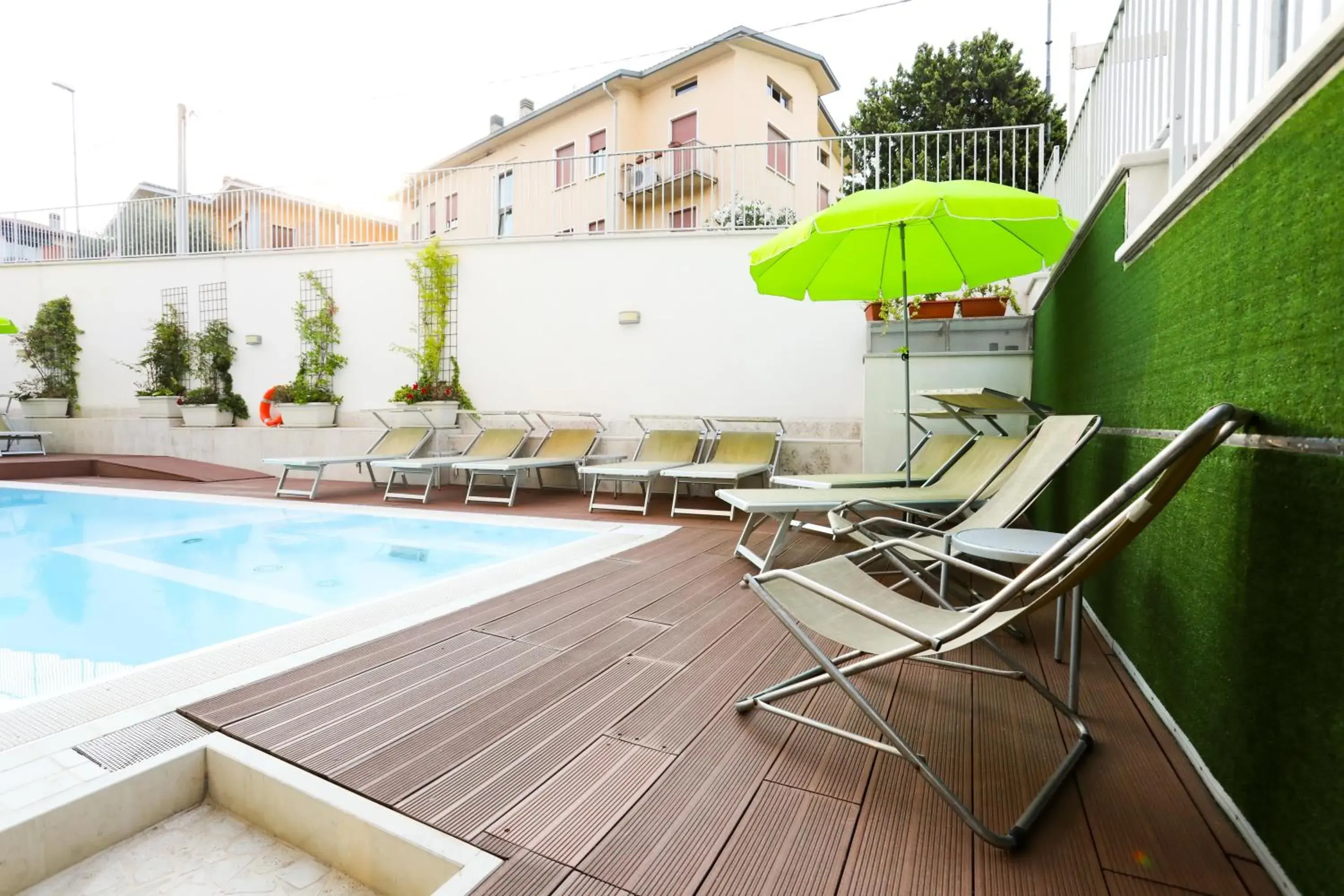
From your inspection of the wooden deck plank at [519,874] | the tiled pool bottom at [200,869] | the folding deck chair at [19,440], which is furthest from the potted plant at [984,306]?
the folding deck chair at [19,440]

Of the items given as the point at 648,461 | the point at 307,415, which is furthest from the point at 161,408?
the point at 648,461

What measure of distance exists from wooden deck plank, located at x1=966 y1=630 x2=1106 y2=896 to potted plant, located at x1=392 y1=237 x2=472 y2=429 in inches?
297

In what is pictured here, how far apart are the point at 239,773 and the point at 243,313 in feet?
34.2

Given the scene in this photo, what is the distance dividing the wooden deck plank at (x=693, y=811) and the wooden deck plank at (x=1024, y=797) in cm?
47

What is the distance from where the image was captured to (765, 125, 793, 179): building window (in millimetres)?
7691

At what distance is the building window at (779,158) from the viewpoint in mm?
7691

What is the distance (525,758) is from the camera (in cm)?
161

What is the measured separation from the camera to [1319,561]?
3.43ft

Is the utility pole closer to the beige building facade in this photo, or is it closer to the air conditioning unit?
the beige building facade

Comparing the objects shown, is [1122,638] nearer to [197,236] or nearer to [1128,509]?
[1128,509]

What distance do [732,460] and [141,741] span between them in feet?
17.6

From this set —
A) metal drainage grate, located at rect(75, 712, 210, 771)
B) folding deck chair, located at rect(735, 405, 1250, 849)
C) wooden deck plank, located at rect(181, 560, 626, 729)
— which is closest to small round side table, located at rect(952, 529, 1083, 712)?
folding deck chair, located at rect(735, 405, 1250, 849)

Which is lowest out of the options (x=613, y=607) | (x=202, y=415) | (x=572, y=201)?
(x=613, y=607)

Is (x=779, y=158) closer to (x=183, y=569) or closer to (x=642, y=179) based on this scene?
(x=642, y=179)
